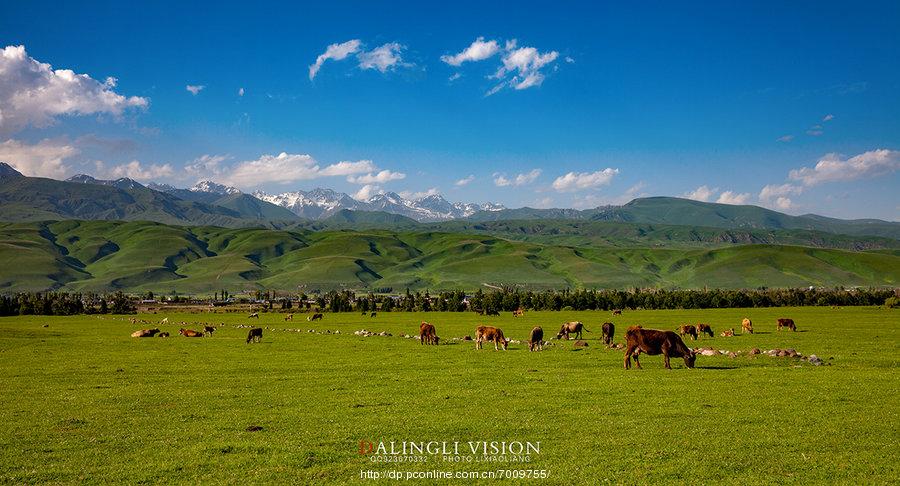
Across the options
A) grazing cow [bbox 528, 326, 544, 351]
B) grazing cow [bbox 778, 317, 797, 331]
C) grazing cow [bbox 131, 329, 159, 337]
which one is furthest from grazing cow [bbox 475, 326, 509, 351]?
grazing cow [bbox 131, 329, 159, 337]

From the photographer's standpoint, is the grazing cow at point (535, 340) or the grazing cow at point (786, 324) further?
the grazing cow at point (786, 324)

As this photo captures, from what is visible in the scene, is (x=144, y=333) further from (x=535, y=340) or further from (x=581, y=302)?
(x=581, y=302)

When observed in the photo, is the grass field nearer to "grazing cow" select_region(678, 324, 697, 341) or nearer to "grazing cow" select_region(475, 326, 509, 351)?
"grazing cow" select_region(475, 326, 509, 351)

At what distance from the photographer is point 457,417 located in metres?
18.7

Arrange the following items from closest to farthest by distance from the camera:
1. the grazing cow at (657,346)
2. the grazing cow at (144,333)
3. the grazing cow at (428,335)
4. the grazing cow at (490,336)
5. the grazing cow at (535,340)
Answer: the grazing cow at (657,346) → the grazing cow at (535,340) → the grazing cow at (490,336) → the grazing cow at (428,335) → the grazing cow at (144,333)

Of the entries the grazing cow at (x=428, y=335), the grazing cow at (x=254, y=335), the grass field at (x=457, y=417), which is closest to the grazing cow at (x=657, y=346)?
the grass field at (x=457, y=417)

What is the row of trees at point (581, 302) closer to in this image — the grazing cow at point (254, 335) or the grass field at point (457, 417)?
the grazing cow at point (254, 335)

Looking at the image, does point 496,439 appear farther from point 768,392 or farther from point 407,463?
point 768,392

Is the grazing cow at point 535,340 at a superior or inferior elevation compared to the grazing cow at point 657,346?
inferior

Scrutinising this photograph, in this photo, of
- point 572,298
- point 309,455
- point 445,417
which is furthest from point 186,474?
point 572,298

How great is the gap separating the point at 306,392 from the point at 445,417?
Result: 8380 millimetres

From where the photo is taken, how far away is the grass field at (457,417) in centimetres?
1362

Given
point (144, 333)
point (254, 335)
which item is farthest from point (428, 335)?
point (144, 333)

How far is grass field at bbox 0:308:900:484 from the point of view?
13.6 m
